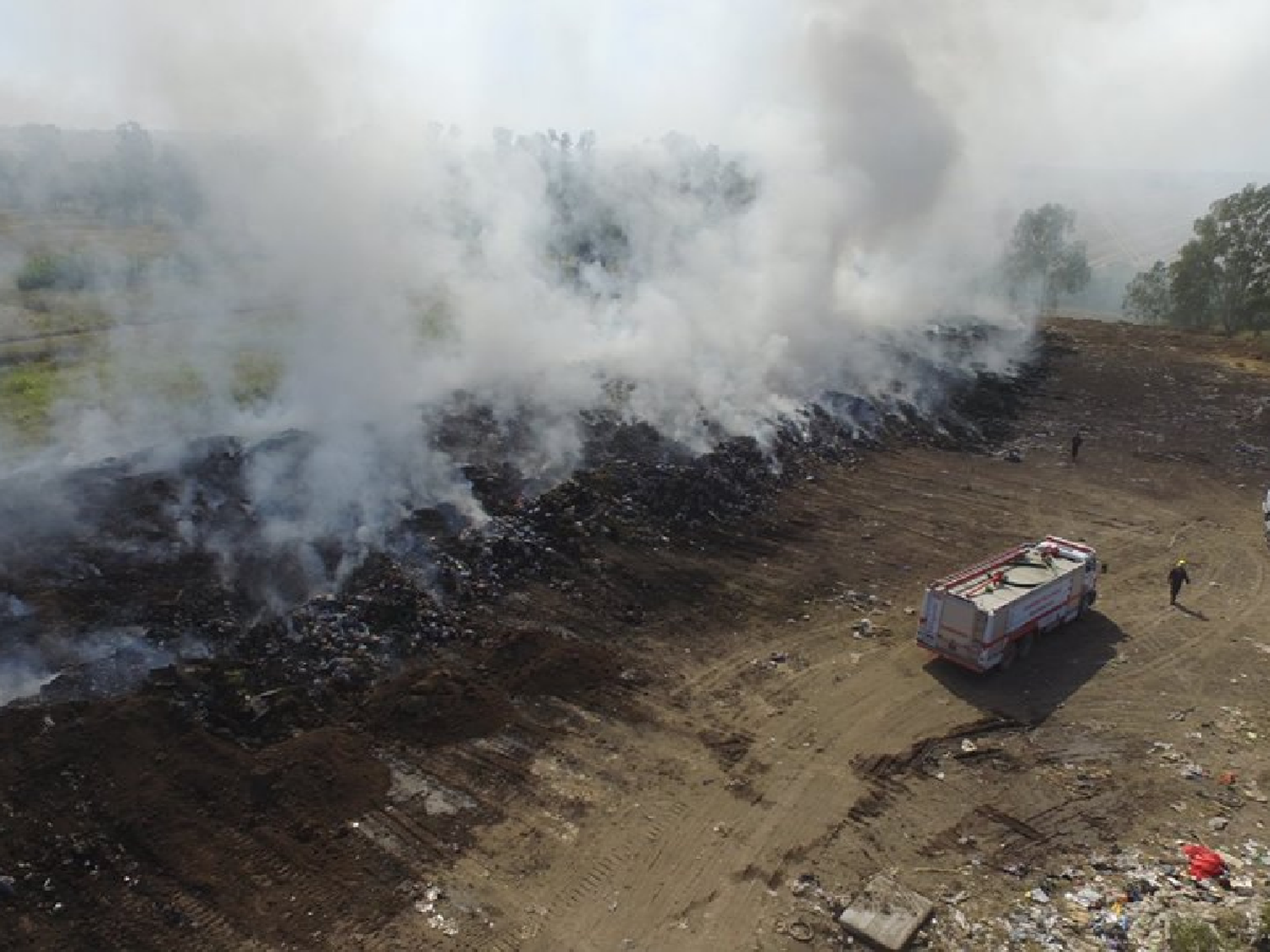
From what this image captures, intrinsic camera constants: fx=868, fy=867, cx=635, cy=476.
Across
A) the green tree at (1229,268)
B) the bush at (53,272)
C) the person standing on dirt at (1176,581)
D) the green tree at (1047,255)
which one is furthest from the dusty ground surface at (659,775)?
the green tree at (1047,255)

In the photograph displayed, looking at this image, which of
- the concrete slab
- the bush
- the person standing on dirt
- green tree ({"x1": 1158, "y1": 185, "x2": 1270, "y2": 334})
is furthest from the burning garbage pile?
green tree ({"x1": 1158, "y1": 185, "x2": 1270, "y2": 334})

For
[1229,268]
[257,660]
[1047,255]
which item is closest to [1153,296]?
[1047,255]

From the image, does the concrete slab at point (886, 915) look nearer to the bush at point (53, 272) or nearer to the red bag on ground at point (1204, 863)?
the red bag on ground at point (1204, 863)

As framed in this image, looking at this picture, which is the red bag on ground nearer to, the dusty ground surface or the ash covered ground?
the dusty ground surface

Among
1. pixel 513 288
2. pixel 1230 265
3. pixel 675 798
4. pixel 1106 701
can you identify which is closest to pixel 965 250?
pixel 1230 265

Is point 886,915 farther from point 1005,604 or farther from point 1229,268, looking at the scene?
point 1229,268
